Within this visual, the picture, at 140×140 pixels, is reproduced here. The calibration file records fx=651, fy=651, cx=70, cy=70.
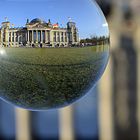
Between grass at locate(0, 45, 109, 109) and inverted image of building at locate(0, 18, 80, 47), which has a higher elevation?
inverted image of building at locate(0, 18, 80, 47)

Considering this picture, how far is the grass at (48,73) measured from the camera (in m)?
1.16

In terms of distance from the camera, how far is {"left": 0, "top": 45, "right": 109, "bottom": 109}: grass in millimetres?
1160

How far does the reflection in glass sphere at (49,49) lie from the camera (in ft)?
3.80

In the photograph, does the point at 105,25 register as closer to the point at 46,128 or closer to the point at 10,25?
the point at 10,25

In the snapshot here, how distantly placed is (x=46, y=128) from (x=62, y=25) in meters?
14.0

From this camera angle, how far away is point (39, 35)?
1188 millimetres

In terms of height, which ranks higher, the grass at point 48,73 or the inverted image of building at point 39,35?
the inverted image of building at point 39,35

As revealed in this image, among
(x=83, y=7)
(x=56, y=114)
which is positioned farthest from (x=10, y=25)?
(x=56, y=114)

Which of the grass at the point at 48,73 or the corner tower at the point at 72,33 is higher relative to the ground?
the corner tower at the point at 72,33

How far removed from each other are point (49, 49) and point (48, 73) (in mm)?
46

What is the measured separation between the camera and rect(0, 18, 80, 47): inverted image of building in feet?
3.84

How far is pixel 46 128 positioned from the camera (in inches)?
595

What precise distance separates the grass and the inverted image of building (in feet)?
0.05

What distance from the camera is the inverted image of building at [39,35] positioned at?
3.84 feet
